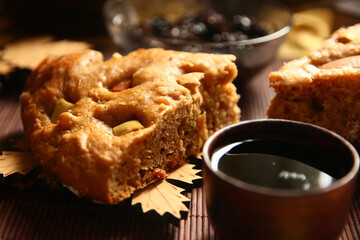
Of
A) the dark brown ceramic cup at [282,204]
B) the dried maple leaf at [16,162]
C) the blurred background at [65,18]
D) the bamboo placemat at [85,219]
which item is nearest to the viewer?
the dark brown ceramic cup at [282,204]

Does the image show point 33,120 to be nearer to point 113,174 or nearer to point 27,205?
point 27,205

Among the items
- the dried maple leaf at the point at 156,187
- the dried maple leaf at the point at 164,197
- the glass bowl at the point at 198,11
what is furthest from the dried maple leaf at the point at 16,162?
the glass bowl at the point at 198,11

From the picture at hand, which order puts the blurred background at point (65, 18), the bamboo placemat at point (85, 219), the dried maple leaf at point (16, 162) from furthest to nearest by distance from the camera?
the blurred background at point (65, 18) → the dried maple leaf at point (16, 162) → the bamboo placemat at point (85, 219)

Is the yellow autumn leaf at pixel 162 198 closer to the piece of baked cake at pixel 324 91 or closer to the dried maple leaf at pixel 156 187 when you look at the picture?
the dried maple leaf at pixel 156 187

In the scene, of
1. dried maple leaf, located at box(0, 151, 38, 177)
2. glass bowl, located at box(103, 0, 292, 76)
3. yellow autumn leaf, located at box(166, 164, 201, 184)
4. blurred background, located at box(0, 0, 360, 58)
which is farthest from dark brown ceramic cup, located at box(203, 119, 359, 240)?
blurred background, located at box(0, 0, 360, 58)

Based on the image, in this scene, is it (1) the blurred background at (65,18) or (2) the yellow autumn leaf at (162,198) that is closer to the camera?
(2) the yellow autumn leaf at (162,198)

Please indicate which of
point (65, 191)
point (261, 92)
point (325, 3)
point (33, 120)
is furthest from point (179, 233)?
point (325, 3)

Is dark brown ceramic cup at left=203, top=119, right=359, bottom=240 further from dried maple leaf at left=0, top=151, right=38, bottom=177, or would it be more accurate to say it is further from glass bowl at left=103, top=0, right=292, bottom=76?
glass bowl at left=103, top=0, right=292, bottom=76
